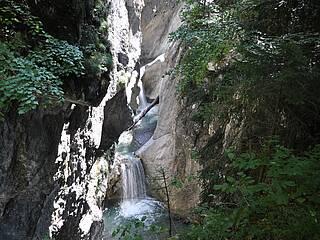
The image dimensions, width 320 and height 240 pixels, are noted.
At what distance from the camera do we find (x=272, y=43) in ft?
9.92

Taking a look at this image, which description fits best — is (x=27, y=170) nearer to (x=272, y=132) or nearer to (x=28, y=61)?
(x=28, y=61)

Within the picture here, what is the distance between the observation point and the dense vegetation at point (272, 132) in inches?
92.2

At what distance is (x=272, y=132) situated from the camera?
→ 346 centimetres

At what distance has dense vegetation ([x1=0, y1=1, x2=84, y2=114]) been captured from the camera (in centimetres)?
376

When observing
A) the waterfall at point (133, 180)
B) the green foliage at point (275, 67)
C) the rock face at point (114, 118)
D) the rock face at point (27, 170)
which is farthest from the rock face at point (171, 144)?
the green foliage at point (275, 67)

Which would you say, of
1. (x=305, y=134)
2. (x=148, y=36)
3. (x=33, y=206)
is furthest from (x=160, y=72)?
(x=305, y=134)

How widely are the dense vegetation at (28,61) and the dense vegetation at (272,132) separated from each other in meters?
2.10

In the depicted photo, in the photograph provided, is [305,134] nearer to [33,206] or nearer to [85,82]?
[85,82]

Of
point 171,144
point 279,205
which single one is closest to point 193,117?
point 279,205

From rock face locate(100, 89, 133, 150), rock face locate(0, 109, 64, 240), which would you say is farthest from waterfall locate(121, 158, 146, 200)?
rock face locate(0, 109, 64, 240)

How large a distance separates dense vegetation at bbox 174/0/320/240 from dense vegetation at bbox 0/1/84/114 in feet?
6.90

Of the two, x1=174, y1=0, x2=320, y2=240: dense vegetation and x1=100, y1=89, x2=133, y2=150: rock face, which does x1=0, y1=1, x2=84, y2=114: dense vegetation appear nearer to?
x1=174, y1=0, x2=320, y2=240: dense vegetation

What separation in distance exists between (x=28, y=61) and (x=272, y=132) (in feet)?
9.76

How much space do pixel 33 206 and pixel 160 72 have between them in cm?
1610
